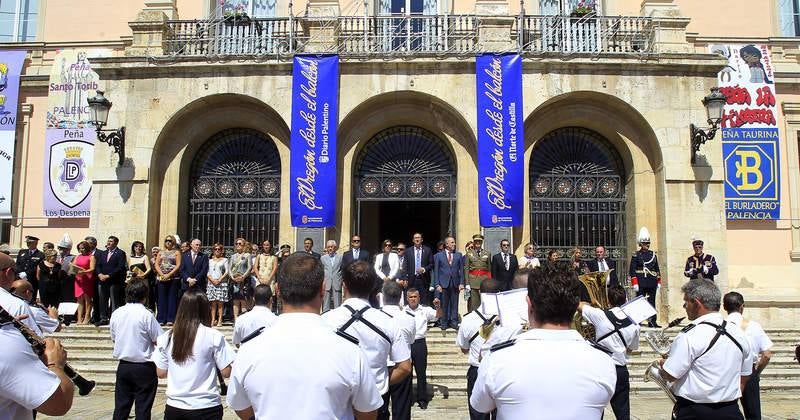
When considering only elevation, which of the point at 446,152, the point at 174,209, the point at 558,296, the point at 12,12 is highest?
the point at 12,12

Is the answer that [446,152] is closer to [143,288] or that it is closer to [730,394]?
[143,288]

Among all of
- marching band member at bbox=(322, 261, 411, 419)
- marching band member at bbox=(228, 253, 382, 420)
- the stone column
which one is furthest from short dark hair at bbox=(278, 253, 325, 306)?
the stone column

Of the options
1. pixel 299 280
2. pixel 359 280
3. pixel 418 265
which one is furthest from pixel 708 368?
pixel 418 265

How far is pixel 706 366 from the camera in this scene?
434 cm

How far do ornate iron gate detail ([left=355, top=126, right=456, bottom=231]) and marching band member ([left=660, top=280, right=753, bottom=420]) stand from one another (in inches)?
413

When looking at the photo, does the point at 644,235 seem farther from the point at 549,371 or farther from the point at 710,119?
the point at 549,371

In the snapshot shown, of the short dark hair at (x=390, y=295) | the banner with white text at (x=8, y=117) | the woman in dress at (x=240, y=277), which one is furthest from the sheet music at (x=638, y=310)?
the banner with white text at (x=8, y=117)

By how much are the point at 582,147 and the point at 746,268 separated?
5.49 m

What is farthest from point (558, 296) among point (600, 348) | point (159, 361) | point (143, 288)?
point (143, 288)

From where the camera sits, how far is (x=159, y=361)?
5.13 meters

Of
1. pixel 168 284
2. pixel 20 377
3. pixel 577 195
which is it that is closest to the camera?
pixel 20 377

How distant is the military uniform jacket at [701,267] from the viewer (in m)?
12.4

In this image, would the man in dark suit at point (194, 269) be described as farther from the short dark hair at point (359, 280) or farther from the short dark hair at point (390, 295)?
the short dark hair at point (359, 280)

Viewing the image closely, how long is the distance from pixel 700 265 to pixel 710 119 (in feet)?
10.7
